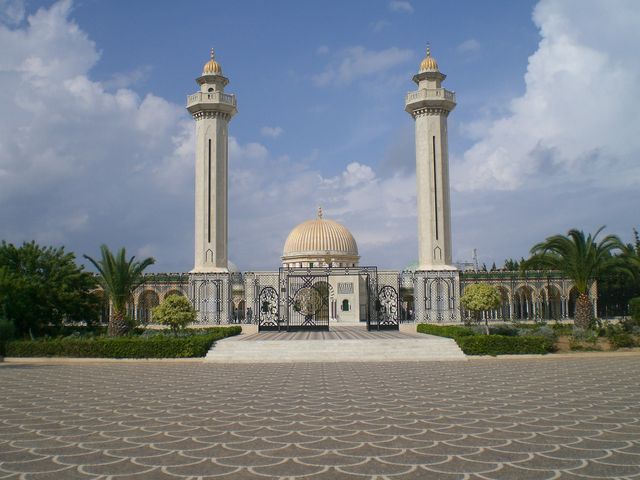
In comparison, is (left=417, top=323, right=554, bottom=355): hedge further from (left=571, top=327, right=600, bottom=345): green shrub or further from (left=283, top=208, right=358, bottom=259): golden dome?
(left=283, top=208, right=358, bottom=259): golden dome

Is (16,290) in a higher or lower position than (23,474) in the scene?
higher

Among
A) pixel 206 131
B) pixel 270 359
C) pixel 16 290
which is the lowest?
pixel 270 359

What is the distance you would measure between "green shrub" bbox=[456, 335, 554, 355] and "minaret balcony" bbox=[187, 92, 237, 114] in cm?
2434

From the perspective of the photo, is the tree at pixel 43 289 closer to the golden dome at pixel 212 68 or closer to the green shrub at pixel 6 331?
the green shrub at pixel 6 331

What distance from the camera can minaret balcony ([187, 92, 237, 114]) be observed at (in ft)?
122

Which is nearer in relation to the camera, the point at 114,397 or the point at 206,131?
the point at 114,397

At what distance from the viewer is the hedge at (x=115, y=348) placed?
18062 mm

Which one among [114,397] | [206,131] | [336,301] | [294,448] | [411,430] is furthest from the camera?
[336,301]

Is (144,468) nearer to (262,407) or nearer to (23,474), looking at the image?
(23,474)

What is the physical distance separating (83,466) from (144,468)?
23.6 inches

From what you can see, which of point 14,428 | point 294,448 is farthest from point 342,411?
point 14,428

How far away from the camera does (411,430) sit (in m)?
7.16

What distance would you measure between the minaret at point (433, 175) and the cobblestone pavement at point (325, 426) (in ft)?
74.2

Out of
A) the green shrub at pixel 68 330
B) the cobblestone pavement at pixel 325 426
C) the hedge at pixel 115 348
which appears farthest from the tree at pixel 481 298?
the green shrub at pixel 68 330
